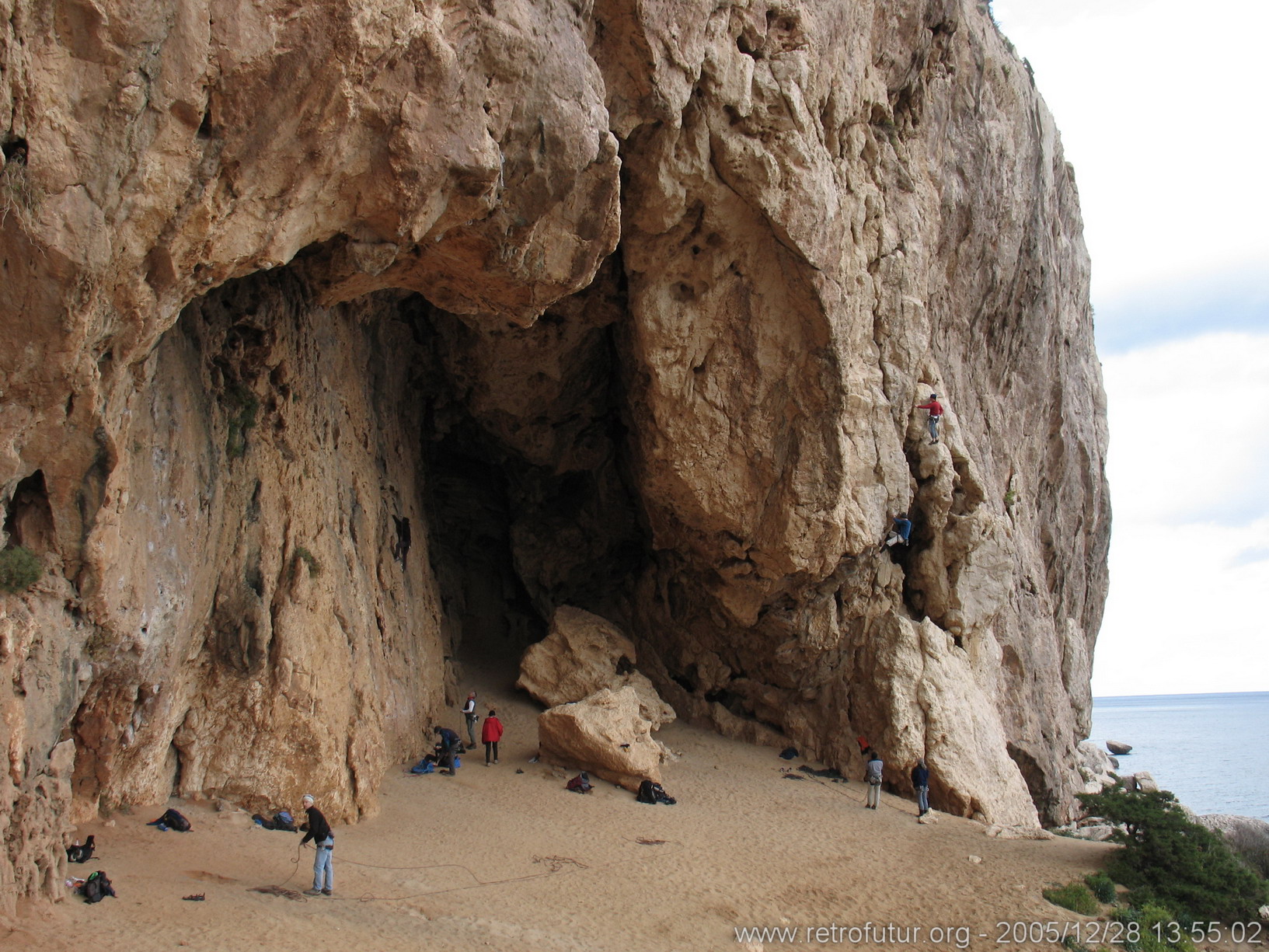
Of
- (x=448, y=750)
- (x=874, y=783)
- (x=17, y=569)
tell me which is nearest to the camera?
(x=17, y=569)

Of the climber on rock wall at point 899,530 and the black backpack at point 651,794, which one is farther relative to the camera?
the climber on rock wall at point 899,530

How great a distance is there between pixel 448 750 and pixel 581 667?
4.14 metres

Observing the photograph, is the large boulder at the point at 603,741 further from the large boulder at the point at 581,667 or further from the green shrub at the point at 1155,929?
the green shrub at the point at 1155,929

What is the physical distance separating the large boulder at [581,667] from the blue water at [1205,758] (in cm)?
2986

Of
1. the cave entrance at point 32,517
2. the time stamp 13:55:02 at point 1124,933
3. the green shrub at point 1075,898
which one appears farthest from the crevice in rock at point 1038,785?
the cave entrance at point 32,517

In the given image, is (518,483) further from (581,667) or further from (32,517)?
(32,517)

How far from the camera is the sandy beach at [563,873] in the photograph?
891cm

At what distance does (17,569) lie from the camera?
804 centimetres

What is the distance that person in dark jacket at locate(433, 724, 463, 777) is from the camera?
15.7 meters

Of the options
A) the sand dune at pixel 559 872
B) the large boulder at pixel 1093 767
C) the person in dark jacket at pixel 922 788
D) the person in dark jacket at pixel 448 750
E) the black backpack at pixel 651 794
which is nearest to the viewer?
the sand dune at pixel 559 872

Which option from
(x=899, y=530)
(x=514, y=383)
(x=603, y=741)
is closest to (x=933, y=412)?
(x=899, y=530)

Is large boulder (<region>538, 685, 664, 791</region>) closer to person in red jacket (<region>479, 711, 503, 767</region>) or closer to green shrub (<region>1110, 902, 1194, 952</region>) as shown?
person in red jacket (<region>479, 711, 503, 767</region>)

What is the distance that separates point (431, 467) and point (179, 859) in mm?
12872

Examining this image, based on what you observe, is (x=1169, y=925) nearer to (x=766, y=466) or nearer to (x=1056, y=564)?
(x=766, y=466)
